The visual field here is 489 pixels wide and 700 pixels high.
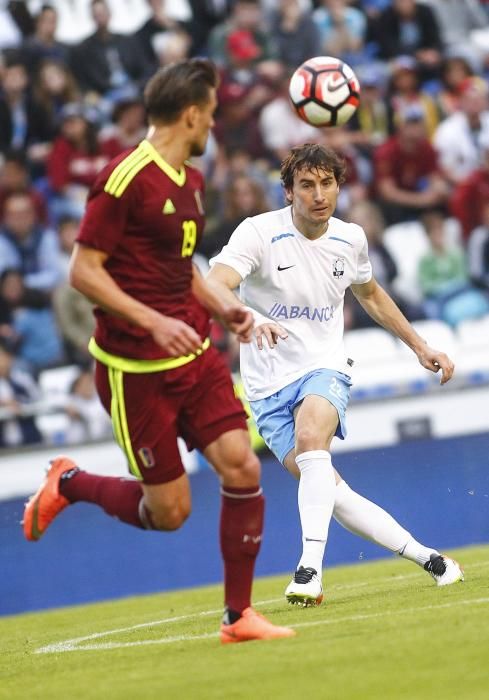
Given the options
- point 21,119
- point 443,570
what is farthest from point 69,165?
point 443,570

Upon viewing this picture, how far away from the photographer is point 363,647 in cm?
518

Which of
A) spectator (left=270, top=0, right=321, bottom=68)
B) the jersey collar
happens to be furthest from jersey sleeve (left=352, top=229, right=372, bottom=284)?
spectator (left=270, top=0, right=321, bottom=68)

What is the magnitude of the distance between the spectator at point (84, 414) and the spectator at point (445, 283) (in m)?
3.99

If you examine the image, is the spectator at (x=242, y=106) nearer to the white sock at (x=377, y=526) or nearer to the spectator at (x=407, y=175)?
the spectator at (x=407, y=175)

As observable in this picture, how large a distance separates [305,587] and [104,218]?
7.44 ft

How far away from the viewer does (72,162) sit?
15.5 m

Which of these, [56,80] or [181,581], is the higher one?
[56,80]

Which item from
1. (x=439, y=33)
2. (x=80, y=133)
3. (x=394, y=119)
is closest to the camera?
(x=80, y=133)

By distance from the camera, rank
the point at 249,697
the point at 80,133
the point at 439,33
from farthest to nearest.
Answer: the point at 439,33 → the point at 80,133 → the point at 249,697

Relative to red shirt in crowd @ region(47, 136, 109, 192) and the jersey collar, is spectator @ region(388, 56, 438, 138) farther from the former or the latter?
the jersey collar

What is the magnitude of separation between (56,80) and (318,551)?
9959 millimetres

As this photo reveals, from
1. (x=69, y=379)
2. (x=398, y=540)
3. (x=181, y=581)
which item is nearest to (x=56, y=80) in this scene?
(x=69, y=379)

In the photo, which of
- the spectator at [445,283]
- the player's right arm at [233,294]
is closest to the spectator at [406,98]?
the spectator at [445,283]

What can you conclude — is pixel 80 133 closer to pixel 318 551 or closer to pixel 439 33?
pixel 439 33
